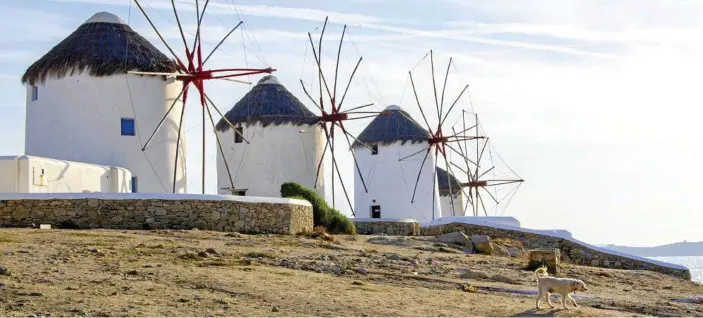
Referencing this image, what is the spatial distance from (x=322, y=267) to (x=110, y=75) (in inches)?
521

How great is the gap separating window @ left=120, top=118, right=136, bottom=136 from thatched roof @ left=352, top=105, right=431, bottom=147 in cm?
1637

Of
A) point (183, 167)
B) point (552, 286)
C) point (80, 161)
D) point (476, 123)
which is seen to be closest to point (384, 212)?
point (476, 123)

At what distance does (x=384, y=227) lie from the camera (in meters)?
33.5

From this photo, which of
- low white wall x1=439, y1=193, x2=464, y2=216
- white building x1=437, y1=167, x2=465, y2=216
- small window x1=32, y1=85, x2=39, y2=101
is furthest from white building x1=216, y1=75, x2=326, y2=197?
white building x1=437, y1=167, x2=465, y2=216

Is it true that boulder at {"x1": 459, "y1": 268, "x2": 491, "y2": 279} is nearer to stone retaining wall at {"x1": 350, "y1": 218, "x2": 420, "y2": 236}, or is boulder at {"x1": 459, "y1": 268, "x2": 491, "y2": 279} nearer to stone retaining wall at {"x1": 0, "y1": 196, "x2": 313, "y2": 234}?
stone retaining wall at {"x1": 0, "y1": 196, "x2": 313, "y2": 234}

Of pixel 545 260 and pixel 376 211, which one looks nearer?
pixel 545 260

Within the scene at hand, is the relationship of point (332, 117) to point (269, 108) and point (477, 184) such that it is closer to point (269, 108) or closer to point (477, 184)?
point (269, 108)

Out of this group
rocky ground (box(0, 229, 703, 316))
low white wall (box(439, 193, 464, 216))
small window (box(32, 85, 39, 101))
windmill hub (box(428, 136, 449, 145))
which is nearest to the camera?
rocky ground (box(0, 229, 703, 316))

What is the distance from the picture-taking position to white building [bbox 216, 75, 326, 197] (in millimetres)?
35000

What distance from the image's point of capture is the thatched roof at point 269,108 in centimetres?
3497

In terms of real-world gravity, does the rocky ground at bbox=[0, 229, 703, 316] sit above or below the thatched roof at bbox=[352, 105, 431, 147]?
below

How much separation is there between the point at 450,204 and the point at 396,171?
900 cm

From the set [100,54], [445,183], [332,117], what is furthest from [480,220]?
[445,183]

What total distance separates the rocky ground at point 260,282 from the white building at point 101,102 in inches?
283
